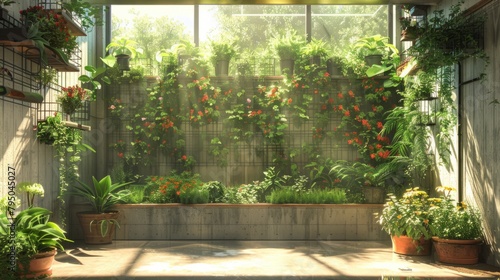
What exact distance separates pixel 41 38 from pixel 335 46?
5.51 metres

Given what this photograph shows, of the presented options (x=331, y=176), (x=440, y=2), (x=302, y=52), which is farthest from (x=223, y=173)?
(x=440, y=2)

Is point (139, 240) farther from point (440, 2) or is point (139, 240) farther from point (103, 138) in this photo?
point (440, 2)

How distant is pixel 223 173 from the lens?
9.77 metres

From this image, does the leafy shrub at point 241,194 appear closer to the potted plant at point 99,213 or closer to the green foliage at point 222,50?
the potted plant at point 99,213

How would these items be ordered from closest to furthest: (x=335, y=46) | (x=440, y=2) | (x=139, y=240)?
(x=440, y=2), (x=139, y=240), (x=335, y=46)

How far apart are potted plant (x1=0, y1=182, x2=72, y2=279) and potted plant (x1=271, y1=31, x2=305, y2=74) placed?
505 centimetres

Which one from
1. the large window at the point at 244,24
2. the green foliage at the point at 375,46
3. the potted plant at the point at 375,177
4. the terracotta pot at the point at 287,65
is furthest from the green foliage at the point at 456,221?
the large window at the point at 244,24

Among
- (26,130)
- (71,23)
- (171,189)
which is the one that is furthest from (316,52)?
(26,130)

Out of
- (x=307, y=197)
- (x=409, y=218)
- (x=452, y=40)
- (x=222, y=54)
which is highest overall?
(x=222, y=54)

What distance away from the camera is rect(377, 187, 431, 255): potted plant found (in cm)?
702

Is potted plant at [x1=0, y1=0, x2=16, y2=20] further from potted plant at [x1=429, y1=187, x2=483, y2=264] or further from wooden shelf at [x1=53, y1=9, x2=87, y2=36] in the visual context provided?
potted plant at [x1=429, y1=187, x2=483, y2=264]

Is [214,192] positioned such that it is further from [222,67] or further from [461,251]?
[461,251]

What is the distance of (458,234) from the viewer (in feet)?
21.3

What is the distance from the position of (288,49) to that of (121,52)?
9.17 ft
